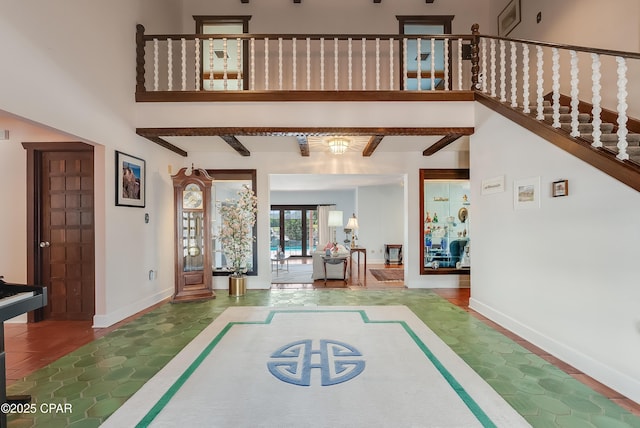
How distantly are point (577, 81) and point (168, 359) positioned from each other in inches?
176

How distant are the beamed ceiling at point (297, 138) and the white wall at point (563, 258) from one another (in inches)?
33.2

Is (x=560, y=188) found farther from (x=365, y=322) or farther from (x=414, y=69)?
(x=414, y=69)

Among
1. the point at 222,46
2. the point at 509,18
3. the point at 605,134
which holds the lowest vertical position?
the point at 605,134

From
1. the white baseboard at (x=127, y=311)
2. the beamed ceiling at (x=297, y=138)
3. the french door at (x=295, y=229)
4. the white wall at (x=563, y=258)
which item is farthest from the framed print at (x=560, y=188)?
the french door at (x=295, y=229)

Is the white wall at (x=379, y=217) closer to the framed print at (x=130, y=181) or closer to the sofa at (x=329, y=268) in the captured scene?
the sofa at (x=329, y=268)

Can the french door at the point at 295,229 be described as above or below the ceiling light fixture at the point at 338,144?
below

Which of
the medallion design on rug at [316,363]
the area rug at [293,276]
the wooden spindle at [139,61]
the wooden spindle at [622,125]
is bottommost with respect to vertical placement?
the area rug at [293,276]

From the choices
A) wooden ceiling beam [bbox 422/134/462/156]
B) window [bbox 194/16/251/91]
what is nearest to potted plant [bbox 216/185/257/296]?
window [bbox 194/16/251/91]

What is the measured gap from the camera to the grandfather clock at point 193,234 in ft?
16.5

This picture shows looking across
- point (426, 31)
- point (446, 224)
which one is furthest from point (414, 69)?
point (446, 224)

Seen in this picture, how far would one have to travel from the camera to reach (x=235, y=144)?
4949 mm

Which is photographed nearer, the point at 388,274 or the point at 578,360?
the point at 578,360

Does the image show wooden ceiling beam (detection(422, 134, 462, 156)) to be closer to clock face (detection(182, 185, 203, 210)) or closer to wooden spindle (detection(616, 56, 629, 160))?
wooden spindle (detection(616, 56, 629, 160))

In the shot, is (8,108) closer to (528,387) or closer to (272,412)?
(272,412)
